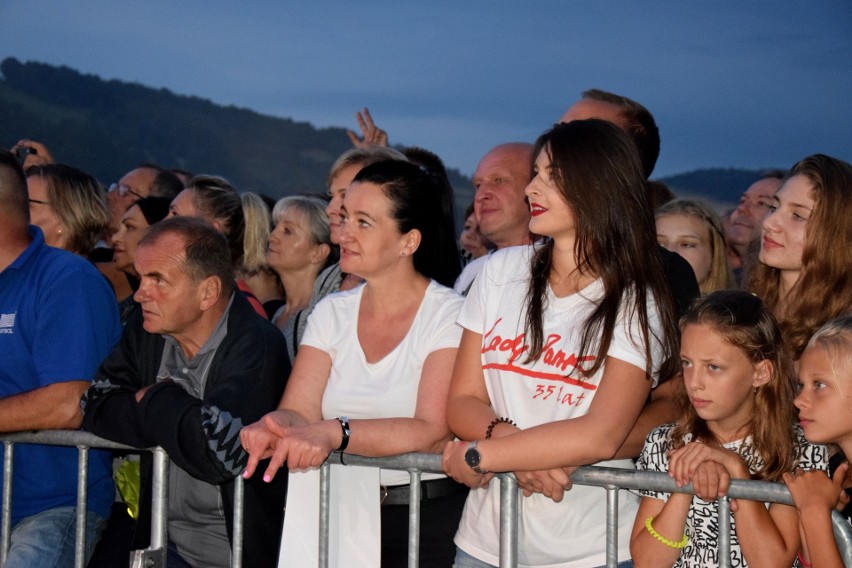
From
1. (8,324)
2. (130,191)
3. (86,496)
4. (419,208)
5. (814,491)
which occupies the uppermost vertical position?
(130,191)

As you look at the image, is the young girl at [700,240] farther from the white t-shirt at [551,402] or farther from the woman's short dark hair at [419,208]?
the white t-shirt at [551,402]

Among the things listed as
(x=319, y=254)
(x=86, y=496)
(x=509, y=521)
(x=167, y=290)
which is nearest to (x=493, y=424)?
(x=509, y=521)

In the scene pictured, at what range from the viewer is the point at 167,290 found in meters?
4.05

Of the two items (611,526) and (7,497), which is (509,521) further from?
(7,497)

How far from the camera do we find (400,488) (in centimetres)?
371

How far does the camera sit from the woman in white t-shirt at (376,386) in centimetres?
343

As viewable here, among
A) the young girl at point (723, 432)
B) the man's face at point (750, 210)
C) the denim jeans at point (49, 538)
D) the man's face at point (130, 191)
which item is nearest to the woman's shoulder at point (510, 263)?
the young girl at point (723, 432)

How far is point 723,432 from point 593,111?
1.68 m

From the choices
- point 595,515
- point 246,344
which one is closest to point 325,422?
point 246,344

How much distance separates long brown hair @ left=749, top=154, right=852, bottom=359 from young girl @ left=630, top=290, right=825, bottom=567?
366 mm

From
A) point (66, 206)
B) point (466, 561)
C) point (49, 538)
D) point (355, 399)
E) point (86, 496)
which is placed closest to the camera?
point (466, 561)

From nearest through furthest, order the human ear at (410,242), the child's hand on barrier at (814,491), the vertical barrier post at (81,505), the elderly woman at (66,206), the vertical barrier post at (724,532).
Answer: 1. the child's hand on barrier at (814,491)
2. the vertical barrier post at (724,532)
3. the vertical barrier post at (81,505)
4. the human ear at (410,242)
5. the elderly woman at (66,206)

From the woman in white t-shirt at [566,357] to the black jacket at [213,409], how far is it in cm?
79

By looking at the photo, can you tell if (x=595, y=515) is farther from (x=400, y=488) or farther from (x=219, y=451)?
(x=219, y=451)
